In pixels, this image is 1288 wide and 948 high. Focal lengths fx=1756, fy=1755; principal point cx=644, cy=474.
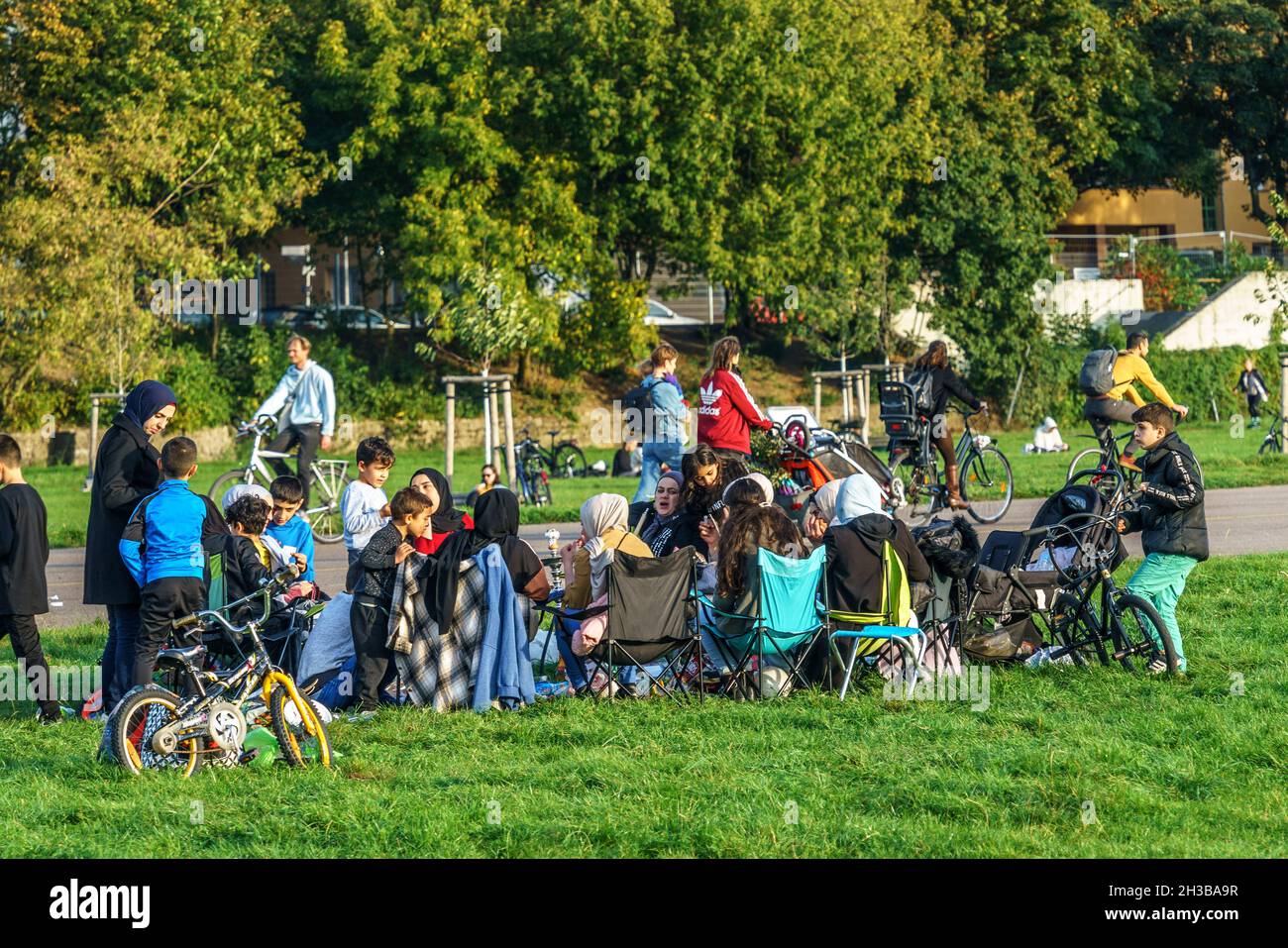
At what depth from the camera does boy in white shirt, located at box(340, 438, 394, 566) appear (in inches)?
464

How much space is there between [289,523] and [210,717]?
350cm

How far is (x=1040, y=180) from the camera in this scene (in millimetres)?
44500

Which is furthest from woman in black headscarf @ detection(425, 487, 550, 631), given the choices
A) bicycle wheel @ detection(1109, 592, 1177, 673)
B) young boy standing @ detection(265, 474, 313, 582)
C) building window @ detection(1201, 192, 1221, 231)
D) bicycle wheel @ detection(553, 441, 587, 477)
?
building window @ detection(1201, 192, 1221, 231)

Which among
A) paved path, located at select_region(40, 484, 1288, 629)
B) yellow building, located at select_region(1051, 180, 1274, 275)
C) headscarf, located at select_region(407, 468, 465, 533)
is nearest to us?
headscarf, located at select_region(407, 468, 465, 533)

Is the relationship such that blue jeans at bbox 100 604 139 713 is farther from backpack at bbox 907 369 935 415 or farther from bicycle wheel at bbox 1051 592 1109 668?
backpack at bbox 907 369 935 415

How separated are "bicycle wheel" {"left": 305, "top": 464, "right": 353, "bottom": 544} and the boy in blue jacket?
8.27 meters

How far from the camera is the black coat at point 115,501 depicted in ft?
31.0

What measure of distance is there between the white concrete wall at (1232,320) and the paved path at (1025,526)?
23841 millimetres

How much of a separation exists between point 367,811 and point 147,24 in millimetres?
30479

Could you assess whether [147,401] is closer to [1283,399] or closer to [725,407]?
[725,407]

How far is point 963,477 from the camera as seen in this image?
18.2 metres

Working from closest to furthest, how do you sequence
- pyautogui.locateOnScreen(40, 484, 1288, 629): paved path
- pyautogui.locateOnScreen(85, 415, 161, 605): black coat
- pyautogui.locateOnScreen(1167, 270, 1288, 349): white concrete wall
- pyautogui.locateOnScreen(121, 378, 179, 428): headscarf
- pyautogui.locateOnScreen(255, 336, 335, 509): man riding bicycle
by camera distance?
pyautogui.locateOnScreen(85, 415, 161, 605): black coat → pyautogui.locateOnScreen(121, 378, 179, 428): headscarf → pyautogui.locateOnScreen(40, 484, 1288, 629): paved path → pyautogui.locateOnScreen(255, 336, 335, 509): man riding bicycle → pyautogui.locateOnScreen(1167, 270, 1288, 349): white concrete wall

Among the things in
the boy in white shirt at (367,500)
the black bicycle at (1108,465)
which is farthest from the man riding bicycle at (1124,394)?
the boy in white shirt at (367,500)

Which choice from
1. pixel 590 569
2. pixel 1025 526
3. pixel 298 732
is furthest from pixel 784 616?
pixel 1025 526
